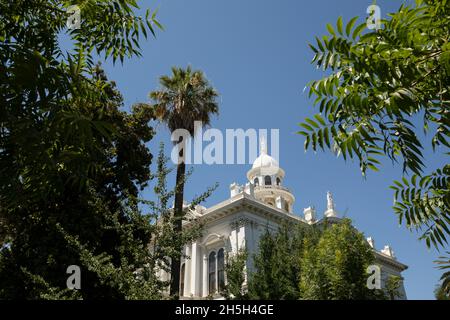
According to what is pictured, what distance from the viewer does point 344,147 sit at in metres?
3.67

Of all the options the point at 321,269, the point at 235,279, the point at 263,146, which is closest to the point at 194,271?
the point at 235,279

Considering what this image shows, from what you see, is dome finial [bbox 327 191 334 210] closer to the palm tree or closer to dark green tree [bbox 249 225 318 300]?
dark green tree [bbox 249 225 318 300]

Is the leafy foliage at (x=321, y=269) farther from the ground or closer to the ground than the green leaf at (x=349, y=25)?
closer to the ground

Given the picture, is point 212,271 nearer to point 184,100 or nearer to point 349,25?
point 184,100

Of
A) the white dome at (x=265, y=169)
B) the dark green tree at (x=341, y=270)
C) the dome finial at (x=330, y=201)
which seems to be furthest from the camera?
the white dome at (x=265, y=169)

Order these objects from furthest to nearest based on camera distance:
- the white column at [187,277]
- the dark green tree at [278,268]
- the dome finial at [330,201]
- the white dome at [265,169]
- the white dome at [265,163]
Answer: the white dome at [265,163], the white dome at [265,169], the dome finial at [330,201], the white column at [187,277], the dark green tree at [278,268]

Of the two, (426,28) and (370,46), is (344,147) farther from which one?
(426,28)

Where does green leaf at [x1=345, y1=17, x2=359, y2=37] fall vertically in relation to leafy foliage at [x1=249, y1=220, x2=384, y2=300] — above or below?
above

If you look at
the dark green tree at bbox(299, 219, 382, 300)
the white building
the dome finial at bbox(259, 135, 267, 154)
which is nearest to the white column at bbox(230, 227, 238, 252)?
the white building

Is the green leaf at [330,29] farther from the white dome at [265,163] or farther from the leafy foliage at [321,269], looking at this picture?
the white dome at [265,163]

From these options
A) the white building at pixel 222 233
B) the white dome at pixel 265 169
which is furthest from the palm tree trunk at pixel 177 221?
the white dome at pixel 265 169

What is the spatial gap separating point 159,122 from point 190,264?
637 inches

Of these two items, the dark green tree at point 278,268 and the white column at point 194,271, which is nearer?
the dark green tree at point 278,268
